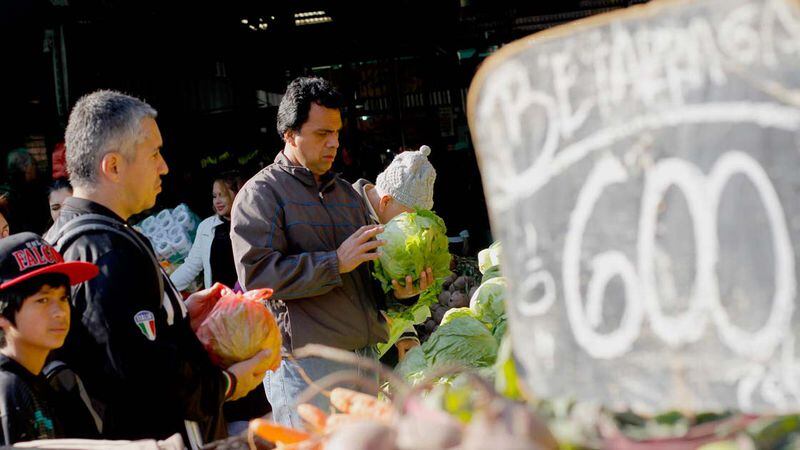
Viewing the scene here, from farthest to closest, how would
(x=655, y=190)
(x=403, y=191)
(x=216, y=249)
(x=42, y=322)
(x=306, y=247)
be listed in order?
(x=216, y=249) < (x=403, y=191) < (x=306, y=247) < (x=42, y=322) < (x=655, y=190)

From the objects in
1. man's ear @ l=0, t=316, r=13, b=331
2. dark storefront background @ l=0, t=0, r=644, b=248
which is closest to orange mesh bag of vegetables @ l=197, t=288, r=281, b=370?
man's ear @ l=0, t=316, r=13, b=331

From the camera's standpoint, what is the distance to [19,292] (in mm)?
2742

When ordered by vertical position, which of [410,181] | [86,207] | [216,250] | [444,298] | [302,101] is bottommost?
[444,298]

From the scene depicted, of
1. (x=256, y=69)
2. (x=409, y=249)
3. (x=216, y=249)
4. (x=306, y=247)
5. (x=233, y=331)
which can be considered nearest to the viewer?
(x=233, y=331)

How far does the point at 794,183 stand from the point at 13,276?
2.20 meters

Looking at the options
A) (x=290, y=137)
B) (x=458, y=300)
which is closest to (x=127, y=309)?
(x=290, y=137)

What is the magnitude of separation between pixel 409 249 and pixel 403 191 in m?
0.59

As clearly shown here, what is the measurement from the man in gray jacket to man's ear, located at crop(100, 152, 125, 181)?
101cm

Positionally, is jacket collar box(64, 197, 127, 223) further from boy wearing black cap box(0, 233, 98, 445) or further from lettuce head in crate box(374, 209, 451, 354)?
lettuce head in crate box(374, 209, 451, 354)

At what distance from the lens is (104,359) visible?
107 inches

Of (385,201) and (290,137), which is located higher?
(290,137)

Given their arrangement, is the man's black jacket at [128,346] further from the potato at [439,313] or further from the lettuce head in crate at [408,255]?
the potato at [439,313]

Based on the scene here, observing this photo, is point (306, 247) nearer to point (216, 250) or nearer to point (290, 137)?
point (290, 137)

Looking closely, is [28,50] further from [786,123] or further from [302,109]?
[786,123]
